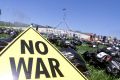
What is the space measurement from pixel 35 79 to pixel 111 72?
1404 centimetres

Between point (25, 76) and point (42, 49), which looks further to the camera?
point (42, 49)

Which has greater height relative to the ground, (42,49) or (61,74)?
(42,49)

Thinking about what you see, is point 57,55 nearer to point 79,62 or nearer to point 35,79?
point 35,79

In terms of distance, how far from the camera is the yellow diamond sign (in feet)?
11.1

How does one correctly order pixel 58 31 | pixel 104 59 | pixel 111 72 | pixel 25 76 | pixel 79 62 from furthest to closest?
pixel 58 31, pixel 104 59, pixel 111 72, pixel 79 62, pixel 25 76

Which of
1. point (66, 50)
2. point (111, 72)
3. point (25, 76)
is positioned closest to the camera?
point (25, 76)

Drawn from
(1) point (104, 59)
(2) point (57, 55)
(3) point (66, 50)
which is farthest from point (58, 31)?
(2) point (57, 55)

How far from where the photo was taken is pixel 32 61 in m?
3.53

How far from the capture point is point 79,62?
11.9 meters

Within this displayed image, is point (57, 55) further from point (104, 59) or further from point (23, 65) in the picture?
point (104, 59)

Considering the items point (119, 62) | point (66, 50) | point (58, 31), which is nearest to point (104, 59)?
point (119, 62)

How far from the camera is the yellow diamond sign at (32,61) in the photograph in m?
3.39

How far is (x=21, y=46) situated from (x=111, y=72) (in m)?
14.0

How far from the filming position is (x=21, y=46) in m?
3.58
